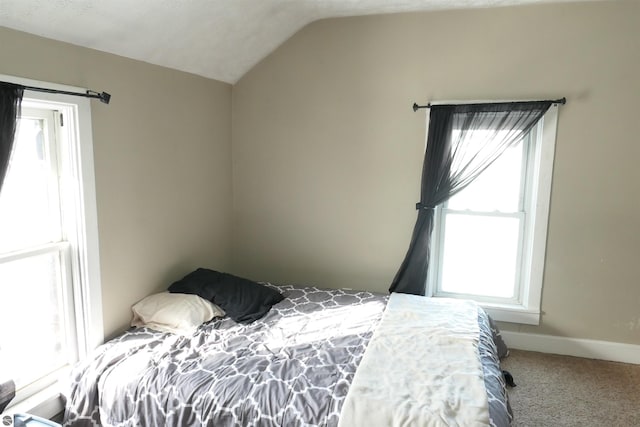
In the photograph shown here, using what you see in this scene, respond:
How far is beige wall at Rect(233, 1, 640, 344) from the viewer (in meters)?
2.91

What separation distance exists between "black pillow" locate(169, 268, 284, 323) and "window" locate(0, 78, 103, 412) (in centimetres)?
61

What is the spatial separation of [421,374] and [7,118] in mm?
2034

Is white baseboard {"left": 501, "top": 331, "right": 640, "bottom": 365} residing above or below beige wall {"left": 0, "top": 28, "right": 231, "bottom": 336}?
below

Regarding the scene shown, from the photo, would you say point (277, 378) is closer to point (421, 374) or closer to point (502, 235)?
point (421, 374)

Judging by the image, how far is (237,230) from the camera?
3.70m

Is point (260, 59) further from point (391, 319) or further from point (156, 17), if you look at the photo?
point (391, 319)

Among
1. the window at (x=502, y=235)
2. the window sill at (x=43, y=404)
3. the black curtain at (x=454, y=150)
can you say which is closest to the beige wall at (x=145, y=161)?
the window sill at (x=43, y=404)

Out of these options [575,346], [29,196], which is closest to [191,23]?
[29,196]

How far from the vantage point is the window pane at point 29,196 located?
6.46ft

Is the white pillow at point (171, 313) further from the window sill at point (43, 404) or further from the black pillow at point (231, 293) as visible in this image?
the window sill at point (43, 404)

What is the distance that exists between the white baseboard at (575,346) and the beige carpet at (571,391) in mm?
50

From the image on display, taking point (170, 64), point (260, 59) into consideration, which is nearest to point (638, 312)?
point (260, 59)

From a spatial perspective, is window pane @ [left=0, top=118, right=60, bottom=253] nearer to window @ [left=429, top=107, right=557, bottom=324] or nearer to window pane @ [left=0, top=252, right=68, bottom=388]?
window pane @ [left=0, top=252, right=68, bottom=388]

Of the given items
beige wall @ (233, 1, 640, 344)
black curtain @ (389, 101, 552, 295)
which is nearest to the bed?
black curtain @ (389, 101, 552, 295)
